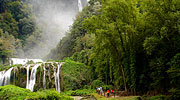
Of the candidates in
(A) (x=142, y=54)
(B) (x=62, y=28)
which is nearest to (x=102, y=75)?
(A) (x=142, y=54)

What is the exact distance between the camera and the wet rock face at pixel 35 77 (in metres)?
16.8

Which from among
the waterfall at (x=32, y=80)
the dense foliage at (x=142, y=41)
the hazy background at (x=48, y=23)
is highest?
the hazy background at (x=48, y=23)

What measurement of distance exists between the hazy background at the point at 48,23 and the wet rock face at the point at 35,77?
2682 cm

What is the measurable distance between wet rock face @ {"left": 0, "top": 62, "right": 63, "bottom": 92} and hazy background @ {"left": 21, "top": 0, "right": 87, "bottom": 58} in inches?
1056

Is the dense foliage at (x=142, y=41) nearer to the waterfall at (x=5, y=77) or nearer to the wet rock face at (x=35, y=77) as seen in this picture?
the wet rock face at (x=35, y=77)

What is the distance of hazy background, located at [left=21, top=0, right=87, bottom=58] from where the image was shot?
48125mm

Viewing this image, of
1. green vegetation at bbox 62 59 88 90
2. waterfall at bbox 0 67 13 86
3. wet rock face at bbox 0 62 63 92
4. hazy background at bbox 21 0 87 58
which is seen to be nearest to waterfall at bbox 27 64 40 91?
wet rock face at bbox 0 62 63 92

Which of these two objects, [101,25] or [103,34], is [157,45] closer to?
[103,34]

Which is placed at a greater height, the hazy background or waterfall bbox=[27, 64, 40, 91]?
the hazy background

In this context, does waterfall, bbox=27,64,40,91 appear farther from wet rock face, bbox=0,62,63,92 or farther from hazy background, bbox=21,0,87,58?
hazy background, bbox=21,0,87,58

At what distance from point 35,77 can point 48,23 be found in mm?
52025

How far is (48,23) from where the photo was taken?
65250 mm

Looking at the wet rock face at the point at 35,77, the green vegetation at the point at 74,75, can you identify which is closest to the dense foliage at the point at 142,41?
the green vegetation at the point at 74,75

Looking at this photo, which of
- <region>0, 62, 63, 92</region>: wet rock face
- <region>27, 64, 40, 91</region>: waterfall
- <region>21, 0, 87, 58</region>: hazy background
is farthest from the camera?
<region>21, 0, 87, 58</region>: hazy background
